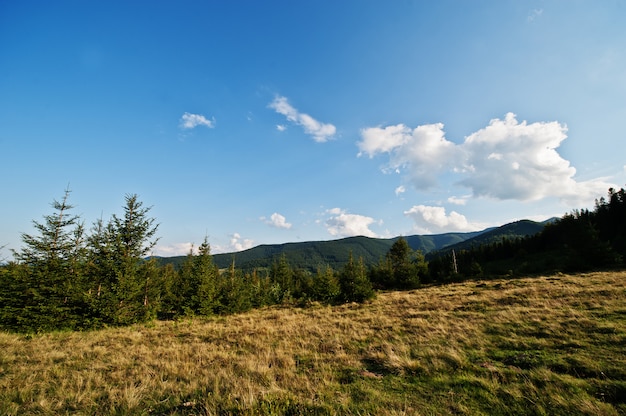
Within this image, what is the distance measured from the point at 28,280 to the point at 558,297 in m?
35.5

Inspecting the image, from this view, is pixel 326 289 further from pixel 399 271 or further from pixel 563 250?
pixel 563 250

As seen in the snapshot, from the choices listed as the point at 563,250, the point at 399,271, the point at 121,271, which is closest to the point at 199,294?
the point at 121,271

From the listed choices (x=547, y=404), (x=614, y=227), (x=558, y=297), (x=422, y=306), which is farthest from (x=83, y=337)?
(x=614, y=227)

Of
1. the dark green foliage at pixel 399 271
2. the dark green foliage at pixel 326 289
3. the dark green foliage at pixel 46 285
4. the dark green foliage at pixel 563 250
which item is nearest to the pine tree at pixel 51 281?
the dark green foliage at pixel 46 285

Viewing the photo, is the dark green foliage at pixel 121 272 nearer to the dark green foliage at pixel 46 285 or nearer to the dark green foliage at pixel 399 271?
the dark green foliage at pixel 46 285

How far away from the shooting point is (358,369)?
24.2 ft

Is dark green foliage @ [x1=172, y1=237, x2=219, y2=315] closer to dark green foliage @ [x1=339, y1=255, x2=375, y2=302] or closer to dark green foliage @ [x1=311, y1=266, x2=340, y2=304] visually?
dark green foliage @ [x1=311, y1=266, x2=340, y2=304]

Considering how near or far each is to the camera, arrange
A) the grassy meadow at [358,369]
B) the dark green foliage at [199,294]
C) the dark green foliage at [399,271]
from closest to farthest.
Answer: the grassy meadow at [358,369], the dark green foliage at [199,294], the dark green foliage at [399,271]

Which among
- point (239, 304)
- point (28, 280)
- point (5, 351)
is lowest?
Answer: point (239, 304)

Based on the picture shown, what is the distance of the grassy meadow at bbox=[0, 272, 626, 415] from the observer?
4.98 meters

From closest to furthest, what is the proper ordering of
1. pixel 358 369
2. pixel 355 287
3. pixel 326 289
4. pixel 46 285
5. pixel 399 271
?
pixel 358 369
pixel 46 285
pixel 355 287
pixel 326 289
pixel 399 271

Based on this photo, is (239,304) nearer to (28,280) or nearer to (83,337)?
(83,337)

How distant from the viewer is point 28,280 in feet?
55.3

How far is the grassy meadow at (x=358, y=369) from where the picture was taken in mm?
4980
